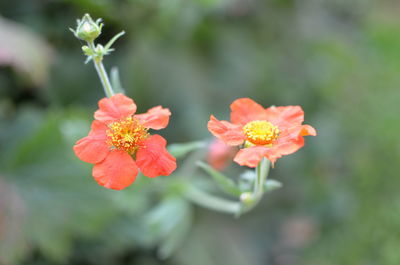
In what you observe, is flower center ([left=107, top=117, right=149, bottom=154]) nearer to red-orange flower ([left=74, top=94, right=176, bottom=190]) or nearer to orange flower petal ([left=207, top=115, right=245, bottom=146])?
red-orange flower ([left=74, top=94, right=176, bottom=190])

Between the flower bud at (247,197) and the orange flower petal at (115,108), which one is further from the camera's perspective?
the flower bud at (247,197)

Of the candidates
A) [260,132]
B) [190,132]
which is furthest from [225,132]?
[190,132]

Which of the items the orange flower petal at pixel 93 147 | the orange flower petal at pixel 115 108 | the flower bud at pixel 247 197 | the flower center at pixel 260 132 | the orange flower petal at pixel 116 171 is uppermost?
the orange flower petal at pixel 115 108

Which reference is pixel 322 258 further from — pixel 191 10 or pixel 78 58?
pixel 78 58

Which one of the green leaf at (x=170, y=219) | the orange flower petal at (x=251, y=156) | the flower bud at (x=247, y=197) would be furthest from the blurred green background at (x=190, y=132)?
the orange flower petal at (x=251, y=156)

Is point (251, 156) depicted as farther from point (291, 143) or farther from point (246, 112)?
point (246, 112)

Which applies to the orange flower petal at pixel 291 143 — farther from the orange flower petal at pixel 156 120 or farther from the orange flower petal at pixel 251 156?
the orange flower petal at pixel 156 120

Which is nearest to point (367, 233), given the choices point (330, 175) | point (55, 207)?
point (330, 175)
